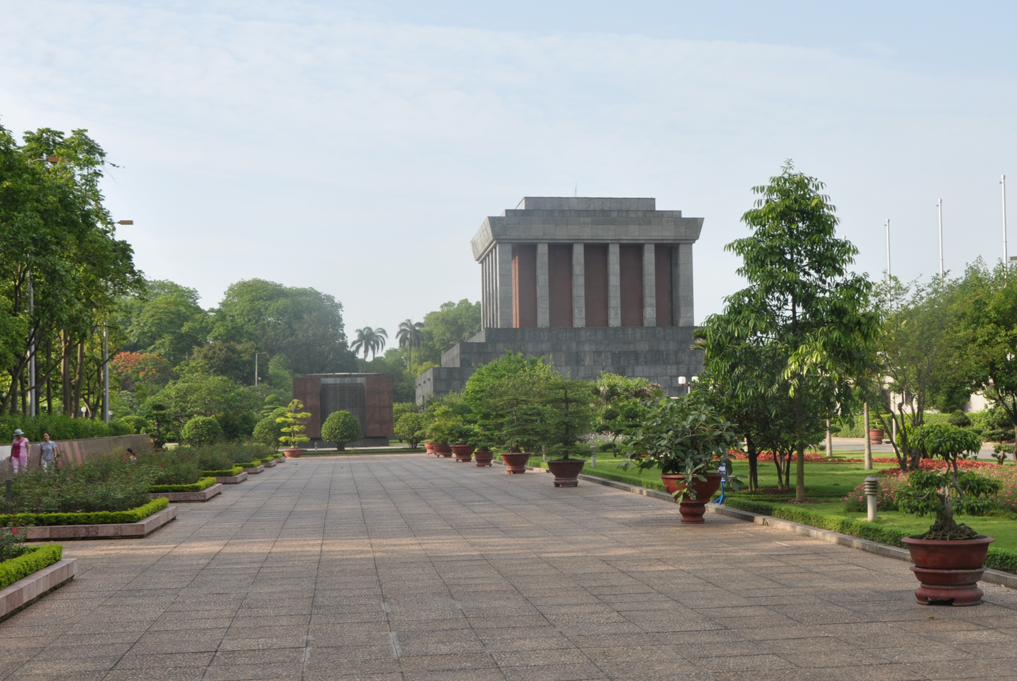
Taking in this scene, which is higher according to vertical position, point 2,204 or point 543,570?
point 2,204

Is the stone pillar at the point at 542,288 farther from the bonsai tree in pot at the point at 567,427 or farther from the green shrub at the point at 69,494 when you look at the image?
the green shrub at the point at 69,494

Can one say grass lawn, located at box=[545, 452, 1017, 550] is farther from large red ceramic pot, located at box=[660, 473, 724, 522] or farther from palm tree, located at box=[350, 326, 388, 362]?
palm tree, located at box=[350, 326, 388, 362]

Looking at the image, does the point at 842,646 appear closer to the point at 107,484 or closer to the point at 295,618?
the point at 295,618

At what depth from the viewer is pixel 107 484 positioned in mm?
17000

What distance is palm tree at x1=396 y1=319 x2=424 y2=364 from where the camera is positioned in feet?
426

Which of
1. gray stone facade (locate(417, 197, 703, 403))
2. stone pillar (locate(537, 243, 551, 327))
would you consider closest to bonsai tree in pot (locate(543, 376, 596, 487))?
gray stone facade (locate(417, 197, 703, 403))

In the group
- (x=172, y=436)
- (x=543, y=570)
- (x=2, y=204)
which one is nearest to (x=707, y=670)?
(x=543, y=570)

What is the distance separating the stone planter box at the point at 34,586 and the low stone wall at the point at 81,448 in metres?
13.1

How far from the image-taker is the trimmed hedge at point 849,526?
9.84 m

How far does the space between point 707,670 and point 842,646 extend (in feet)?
4.22

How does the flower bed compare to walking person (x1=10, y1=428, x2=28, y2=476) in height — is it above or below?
below

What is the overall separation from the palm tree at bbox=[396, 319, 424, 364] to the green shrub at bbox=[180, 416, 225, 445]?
8608 cm

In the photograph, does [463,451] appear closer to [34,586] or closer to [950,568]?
[34,586]

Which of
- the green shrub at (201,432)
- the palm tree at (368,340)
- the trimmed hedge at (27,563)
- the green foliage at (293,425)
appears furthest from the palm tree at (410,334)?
the trimmed hedge at (27,563)
